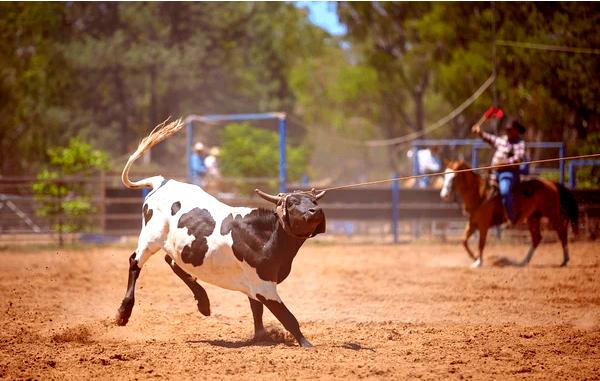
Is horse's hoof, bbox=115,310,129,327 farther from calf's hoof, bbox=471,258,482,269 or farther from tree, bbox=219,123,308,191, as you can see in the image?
tree, bbox=219,123,308,191

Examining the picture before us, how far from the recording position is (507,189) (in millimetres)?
A: 11727

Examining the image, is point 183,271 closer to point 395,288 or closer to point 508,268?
point 395,288

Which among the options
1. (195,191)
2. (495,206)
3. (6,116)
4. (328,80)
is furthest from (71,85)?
(195,191)

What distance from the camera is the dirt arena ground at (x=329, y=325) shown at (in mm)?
5164

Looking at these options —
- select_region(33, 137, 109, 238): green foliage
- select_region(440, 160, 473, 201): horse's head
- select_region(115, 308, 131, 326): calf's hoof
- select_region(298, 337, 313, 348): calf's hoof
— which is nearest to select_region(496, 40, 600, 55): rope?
select_region(440, 160, 473, 201): horse's head

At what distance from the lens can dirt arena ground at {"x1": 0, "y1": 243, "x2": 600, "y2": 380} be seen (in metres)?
5.16

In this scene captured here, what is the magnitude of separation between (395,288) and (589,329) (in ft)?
10.3

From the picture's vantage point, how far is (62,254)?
44.6 ft

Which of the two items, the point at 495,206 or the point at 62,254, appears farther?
the point at 62,254

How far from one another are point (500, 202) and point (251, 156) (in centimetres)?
1419

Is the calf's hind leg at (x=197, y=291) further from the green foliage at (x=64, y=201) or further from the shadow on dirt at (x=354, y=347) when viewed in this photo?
the green foliage at (x=64, y=201)

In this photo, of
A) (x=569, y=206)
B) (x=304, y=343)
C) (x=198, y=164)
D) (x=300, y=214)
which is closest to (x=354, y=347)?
(x=304, y=343)

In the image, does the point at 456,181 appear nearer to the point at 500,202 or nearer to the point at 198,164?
the point at 500,202

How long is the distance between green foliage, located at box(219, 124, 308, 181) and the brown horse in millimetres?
11415
